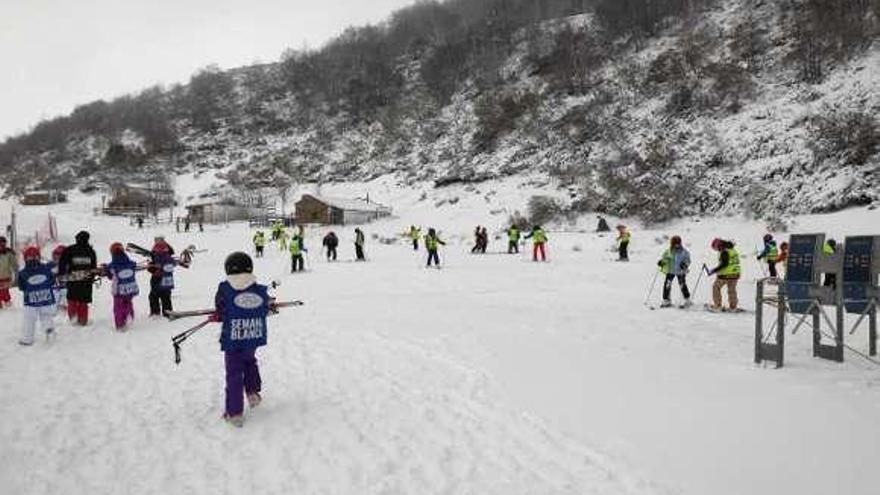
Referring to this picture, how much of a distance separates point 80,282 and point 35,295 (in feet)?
4.54

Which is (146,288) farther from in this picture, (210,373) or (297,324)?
(210,373)

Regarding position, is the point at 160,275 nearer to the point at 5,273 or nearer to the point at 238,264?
the point at 5,273

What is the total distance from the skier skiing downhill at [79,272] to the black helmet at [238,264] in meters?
6.51

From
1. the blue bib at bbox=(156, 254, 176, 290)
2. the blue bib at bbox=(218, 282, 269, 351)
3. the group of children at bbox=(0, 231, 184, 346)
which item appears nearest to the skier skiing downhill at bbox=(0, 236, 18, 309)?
the group of children at bbox=(0, 231, 184, 346)

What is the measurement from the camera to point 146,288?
732 inches

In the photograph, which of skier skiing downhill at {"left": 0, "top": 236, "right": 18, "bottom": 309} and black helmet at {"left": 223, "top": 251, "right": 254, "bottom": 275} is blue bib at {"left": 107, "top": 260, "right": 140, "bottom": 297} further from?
black helmet at {"left": 223, "top": 251, "right": 254, "bottom": 275}

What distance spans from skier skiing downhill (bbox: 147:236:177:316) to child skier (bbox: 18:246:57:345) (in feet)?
6.28

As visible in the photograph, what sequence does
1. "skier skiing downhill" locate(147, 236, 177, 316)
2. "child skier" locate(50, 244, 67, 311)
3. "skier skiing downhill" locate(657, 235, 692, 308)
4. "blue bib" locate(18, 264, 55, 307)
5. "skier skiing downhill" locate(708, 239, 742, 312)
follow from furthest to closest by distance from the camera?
"skier skiing downhill" locate(657, 235, 692, 308)
"skier skiing downhill" locate(708, 239, 742, 312)
"skier skiing downhill" locate(147, 236, 177, 316)
"child skier" locate(50, 244, 67, 311)
"blue bib" locate(18, 264, 55, 307)

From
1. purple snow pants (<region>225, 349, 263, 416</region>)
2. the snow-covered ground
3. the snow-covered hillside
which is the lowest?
the snow-covered ground

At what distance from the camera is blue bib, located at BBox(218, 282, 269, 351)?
579cm

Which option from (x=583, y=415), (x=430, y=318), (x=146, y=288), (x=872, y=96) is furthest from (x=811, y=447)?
(x=872, y=96)

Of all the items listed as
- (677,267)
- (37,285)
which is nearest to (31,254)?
(37,285)

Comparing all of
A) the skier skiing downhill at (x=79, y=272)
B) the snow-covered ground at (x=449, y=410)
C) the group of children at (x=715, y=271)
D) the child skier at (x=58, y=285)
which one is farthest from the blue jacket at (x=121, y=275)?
the group of children at (x=715, y=271)

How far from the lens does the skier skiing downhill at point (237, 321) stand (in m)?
5.80
